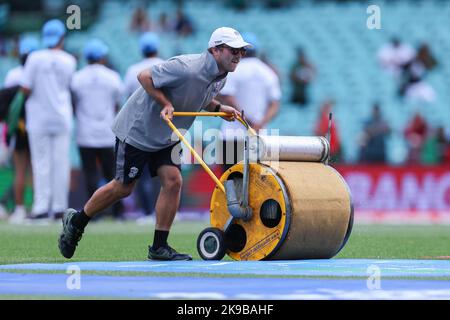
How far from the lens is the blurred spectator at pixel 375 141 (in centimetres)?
2453

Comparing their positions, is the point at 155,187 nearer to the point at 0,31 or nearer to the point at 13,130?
the point at 13,130

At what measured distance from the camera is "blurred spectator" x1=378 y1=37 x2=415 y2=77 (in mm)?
30469

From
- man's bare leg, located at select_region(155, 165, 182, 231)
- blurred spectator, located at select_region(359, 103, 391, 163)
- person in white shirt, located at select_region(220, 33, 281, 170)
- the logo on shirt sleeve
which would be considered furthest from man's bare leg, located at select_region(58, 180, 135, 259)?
blurred spectator, located at select_region(359, 103, 391, 163)

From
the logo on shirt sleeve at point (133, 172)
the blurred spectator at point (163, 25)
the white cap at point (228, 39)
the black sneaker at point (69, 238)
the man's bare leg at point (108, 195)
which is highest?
the blurred spectator at point (163, 25)

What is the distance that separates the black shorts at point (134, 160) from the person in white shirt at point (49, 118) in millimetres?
6683

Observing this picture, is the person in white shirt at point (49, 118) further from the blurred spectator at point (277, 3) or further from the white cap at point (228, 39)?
the blurred spectator at point (277, 3)

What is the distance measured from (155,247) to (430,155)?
Result: 577 inches

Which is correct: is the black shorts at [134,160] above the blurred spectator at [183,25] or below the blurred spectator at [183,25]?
below

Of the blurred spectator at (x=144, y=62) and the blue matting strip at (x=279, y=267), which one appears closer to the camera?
the blue matting strip at (x=279, y=267)

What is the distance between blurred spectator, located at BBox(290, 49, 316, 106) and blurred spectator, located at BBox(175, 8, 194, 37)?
3639 millimetres

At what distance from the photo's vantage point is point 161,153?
10.9 m

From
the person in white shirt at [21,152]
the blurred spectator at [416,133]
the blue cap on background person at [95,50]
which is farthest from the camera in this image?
the blurred spectator at [416,133]

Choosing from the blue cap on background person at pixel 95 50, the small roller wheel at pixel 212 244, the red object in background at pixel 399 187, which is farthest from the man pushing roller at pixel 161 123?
the red object in background at pixel 399 187

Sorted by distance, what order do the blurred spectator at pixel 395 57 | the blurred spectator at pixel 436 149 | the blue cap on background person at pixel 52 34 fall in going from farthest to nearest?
1. the blurred spectator at pixel 395 57
2. the blurred spectator at pixel 436 149
3. the blue cap on background person at pixel 52 34
